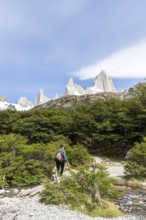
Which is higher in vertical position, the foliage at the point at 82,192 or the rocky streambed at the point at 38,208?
the foliage at the point at 82,192

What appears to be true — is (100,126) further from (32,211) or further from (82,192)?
(32,211)

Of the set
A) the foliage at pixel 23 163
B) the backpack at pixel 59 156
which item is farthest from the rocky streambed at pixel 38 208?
the backpack at pixel 59 156

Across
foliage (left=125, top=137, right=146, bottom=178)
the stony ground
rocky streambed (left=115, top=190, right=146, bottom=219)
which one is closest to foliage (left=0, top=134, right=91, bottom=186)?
the stony ground

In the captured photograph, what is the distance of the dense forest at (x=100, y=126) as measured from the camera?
32.5 meters

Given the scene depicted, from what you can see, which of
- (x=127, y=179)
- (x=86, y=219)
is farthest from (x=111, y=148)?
(x=86, y=219)

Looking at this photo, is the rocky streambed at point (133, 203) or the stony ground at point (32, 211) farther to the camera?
the rocky streambed at point (133, 203)

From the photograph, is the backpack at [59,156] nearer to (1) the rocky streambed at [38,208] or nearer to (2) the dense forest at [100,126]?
(1) the rocky streambed at [38,208]

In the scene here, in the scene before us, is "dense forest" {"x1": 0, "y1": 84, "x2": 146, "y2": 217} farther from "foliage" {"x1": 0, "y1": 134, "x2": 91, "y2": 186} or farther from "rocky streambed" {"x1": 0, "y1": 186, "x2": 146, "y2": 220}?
"rocky streambed" {"x1": 0, "y1": 186, "x2": 146, "y2": 220}

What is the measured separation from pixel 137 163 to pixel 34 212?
37.4 ft

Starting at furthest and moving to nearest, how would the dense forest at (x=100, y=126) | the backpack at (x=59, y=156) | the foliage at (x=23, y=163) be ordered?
the dense forest at (x=100, y=126), the backpack at (x=59, y=156), the foliage at (x=23, y=163)

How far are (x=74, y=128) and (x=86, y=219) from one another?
87.7 ft

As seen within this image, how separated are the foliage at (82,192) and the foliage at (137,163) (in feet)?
21.4

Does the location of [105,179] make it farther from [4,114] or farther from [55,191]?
[4,114]

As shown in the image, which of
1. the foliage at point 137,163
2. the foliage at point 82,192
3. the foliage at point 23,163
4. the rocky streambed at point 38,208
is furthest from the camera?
the foliage at point 137,163
